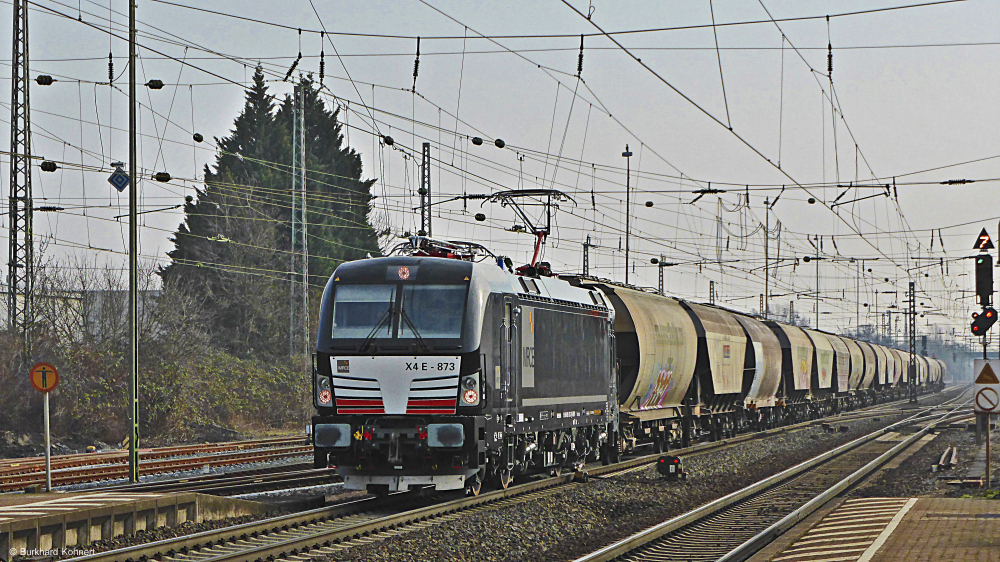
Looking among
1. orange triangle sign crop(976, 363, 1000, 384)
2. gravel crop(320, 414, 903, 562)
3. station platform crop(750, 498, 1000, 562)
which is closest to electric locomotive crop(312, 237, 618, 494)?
gravel crop(320, 414, 903, 562)

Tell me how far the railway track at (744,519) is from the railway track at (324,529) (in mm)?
2776

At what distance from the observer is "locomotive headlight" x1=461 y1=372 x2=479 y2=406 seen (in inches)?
623

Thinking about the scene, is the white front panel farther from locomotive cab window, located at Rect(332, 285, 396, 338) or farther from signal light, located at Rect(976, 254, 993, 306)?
signal light, located at Rect(976, 254, 993, 306)

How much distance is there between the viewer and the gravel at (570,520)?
12805 mm

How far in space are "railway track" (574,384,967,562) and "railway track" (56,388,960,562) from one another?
2.78 m

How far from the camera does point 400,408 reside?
1584 cm

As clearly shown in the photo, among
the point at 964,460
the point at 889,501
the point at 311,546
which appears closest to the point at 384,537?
the point at 311,546

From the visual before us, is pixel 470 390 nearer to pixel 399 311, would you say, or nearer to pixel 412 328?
pixel 412 328

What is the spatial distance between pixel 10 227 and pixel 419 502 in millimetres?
18814

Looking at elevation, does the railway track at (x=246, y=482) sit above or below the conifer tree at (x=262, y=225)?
below

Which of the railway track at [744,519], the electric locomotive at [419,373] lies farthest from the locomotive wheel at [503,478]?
the railway track at [744,519]

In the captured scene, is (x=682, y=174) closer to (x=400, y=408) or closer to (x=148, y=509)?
(x=400, y=408)

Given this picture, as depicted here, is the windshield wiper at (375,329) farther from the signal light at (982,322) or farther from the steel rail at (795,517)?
the signal light at (982,322)

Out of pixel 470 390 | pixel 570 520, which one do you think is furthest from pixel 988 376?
pixel 470 390
